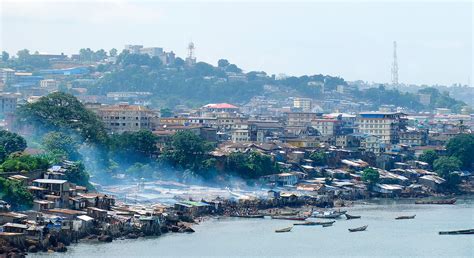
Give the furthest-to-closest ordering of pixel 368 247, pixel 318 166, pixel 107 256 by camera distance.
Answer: pixel 318 166
pixel 368 247
pixel 107 256

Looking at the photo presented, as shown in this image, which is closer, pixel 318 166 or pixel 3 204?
pixel 3 204

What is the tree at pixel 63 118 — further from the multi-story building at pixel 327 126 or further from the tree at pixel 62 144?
the multi-story building at pixel 327 126

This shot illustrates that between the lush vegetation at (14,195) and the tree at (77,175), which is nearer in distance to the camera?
the lush vegetation at (14,195)

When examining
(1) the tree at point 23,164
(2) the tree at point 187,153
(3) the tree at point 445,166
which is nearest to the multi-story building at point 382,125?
(3) the tree at point 445,166

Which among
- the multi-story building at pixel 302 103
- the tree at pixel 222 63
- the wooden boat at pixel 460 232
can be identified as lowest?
the wooden boat at pixel 460 232

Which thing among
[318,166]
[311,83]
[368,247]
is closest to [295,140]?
[318,166]

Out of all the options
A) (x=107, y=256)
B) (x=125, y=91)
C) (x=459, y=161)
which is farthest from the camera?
(x=125, y=91)

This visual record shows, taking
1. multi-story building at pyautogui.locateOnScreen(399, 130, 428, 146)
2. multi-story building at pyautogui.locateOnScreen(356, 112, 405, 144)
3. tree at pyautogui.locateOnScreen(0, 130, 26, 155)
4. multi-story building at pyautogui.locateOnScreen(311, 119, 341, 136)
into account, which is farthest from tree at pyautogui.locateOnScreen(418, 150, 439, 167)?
tree at pyautogui.locateOnScreen(0, 130, 26, 155)

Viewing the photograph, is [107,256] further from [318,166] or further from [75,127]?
[318,166]

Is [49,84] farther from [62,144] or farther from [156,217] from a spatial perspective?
[156,217]
